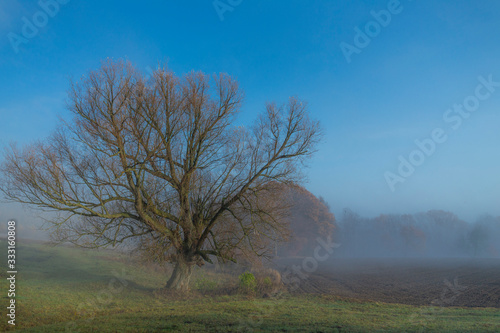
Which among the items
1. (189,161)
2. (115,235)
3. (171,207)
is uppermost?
(189,161)

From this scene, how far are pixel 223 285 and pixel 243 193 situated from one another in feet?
23.5

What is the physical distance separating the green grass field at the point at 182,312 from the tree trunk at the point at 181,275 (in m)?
0.72

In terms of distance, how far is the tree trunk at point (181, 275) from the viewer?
15.9 metres

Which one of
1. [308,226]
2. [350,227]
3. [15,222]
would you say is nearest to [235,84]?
[15,222]

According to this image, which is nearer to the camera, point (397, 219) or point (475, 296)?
point (475, 296)

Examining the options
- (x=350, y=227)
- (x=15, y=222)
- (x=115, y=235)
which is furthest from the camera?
(x=350, y=227)

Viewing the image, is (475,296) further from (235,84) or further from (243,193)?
(235,84)

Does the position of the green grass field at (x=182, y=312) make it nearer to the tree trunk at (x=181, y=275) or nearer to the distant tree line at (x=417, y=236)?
the tree trunk at (x=181, y=275)

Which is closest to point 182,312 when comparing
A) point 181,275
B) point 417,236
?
point 181,275

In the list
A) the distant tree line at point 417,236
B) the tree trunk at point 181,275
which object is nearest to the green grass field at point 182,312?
the tree trunk at point 181,275

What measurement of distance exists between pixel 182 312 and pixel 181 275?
4.85 meters

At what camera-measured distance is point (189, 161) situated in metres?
15.2

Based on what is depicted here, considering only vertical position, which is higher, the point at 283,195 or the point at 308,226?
the point at 283,195

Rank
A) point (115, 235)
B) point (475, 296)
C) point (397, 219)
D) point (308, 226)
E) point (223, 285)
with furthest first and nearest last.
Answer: point (397, 219)
point (308, 226)
point (475, 296)
point (223, 285)
point (115, 235)
